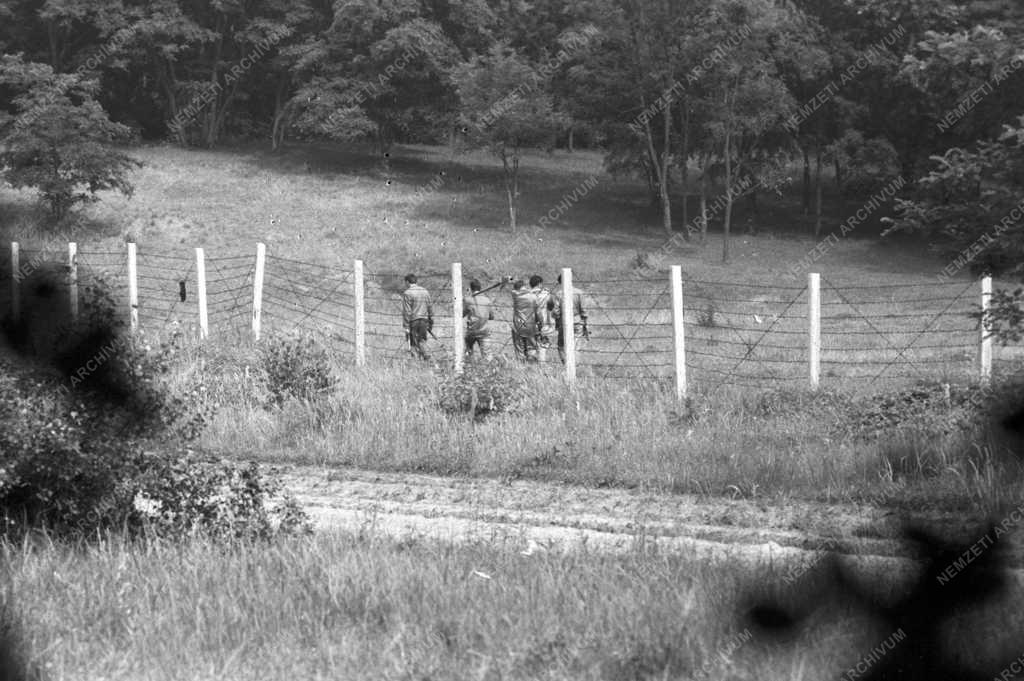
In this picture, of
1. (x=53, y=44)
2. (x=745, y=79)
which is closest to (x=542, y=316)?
(x=745, y=79)

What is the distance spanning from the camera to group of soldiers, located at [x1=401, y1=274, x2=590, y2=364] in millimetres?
21375

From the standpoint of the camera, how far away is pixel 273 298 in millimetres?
30844

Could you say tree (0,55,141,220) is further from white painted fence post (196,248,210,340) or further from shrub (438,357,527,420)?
shrub (438,357,527,420)

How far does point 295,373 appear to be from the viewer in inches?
666

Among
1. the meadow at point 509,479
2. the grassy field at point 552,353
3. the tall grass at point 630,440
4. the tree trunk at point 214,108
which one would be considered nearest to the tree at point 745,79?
the grassy field at point 552,353

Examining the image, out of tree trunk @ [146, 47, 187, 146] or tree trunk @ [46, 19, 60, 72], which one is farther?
tree trunk @ [146, 47, 187, 146]

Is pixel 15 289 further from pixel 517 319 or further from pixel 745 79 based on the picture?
pixel 745 79

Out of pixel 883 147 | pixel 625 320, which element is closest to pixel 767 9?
pixel 883 147

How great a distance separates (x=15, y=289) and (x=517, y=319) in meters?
8.01

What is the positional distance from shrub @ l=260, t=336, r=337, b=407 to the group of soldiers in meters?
3.63

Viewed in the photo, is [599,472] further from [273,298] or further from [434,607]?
[273,298]

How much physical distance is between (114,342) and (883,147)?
41.9 metres

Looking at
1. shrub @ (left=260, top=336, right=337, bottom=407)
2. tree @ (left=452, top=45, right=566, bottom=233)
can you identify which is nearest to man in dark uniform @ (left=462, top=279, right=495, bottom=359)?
shrub @ (left=260, top=336, right=337, bottom=407)

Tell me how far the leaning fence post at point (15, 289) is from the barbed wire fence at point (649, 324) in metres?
0.09
